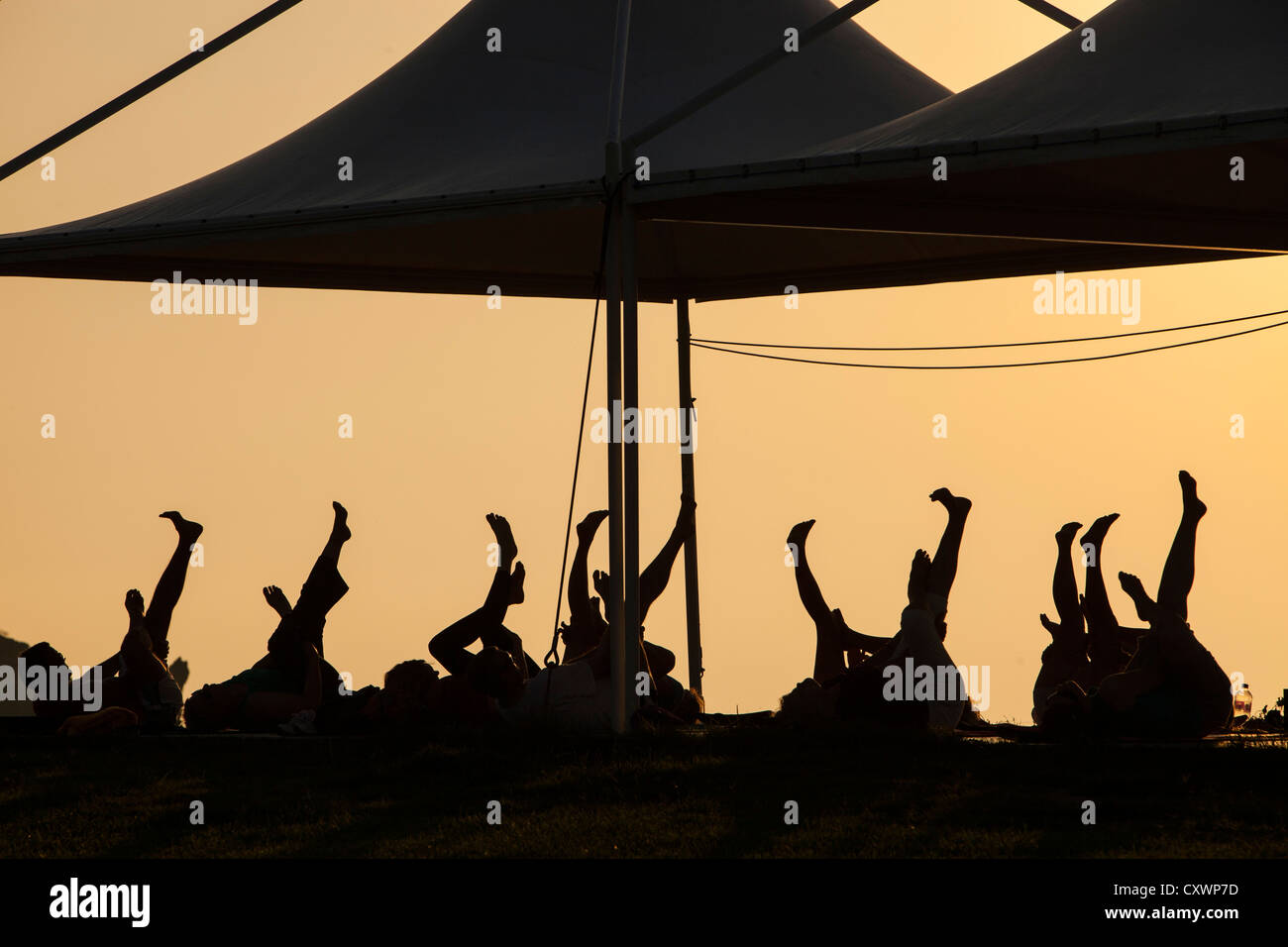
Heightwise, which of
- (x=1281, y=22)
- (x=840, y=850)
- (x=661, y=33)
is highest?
(x=661, y=33)

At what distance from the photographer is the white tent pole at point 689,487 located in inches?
469

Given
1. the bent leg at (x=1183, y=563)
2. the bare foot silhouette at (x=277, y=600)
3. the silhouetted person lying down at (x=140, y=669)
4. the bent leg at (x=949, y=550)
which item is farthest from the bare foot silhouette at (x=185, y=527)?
the bent leg at (x=1183, y=563)

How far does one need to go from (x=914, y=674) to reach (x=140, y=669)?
389 centimetres

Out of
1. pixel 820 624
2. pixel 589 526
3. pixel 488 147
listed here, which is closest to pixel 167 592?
pixel 589 526

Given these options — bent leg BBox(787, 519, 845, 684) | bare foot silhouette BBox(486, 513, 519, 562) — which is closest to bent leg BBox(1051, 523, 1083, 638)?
bent leg BBox(787, 519, 845, 684)

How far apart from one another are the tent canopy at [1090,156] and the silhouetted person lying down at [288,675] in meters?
2.44

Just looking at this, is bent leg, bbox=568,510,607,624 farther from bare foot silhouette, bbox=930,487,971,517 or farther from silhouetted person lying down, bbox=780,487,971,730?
bare foot silhouette, bbox=930,487,971,517

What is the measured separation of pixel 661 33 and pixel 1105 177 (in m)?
3.41

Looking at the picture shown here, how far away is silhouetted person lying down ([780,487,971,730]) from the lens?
786cm

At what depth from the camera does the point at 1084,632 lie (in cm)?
917

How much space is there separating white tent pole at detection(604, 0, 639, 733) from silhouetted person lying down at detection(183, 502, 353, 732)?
160cm
